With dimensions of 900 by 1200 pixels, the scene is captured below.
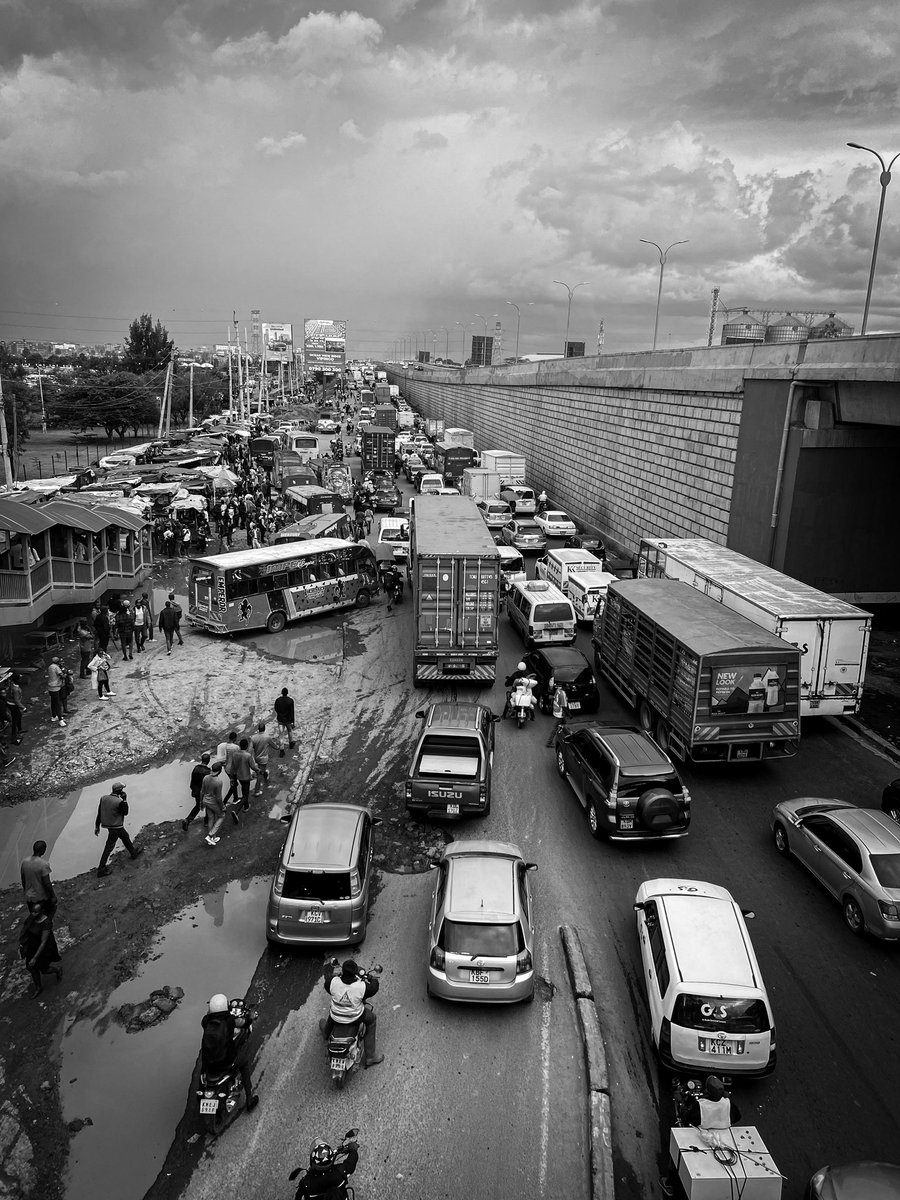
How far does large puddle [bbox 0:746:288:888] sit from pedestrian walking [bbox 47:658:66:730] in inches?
120

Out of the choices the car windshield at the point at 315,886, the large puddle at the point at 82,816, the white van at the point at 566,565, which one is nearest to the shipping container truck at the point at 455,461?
the white van at the point at 566,565

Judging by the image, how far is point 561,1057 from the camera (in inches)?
343

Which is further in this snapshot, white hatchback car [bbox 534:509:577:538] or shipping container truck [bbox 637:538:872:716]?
white hatchback car [bbox 534:509:577:538]

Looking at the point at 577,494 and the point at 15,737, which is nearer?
the point at 15,737

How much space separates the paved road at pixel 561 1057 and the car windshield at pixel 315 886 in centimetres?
89

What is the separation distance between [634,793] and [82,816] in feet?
30.5

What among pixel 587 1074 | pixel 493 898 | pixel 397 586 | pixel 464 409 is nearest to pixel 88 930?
pixel 493 898

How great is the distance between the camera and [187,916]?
11172mm

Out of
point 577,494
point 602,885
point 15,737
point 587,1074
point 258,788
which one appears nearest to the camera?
point 587,1074

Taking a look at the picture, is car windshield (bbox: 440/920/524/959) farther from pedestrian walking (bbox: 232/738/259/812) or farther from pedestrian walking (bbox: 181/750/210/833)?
pedestrian walking (bbox: 232/738/259/812)

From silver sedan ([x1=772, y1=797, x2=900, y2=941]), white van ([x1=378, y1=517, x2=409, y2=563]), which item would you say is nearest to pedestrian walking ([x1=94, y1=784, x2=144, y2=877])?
silver sedan ([x1=772, y1=797, x2=900, y2=941])

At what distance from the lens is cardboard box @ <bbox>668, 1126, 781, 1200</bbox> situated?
262 inches

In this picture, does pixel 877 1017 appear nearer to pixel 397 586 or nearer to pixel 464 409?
pixel 397 586

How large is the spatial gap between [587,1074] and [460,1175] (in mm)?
1822
